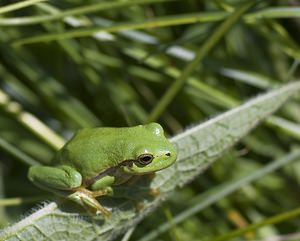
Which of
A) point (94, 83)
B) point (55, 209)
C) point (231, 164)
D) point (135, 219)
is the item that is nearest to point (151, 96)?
point (94, 83)

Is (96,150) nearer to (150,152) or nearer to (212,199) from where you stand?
(150,152)

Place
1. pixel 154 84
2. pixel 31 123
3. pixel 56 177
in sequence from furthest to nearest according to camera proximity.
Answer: pixel 154 84 → pixel 31 123 → pixel 56 177

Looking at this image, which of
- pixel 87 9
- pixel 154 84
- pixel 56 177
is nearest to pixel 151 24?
pixel 87 9

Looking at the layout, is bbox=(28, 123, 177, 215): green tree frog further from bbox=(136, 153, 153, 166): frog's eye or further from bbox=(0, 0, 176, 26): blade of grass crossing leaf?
bbox=(0, 0, 176, 26): blade of grass crossing leaf

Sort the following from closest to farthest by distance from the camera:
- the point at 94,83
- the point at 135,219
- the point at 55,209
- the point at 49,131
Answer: the point at 55,209, the point at 135,219, the point at 49,131, the point at 94,83

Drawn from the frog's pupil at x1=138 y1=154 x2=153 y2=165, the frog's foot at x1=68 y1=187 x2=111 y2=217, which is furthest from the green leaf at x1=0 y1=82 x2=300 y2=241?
the frog's pupil at x1=138 y1=154 x2=153 y2=165

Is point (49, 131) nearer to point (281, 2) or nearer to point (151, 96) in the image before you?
point (151, 96)
